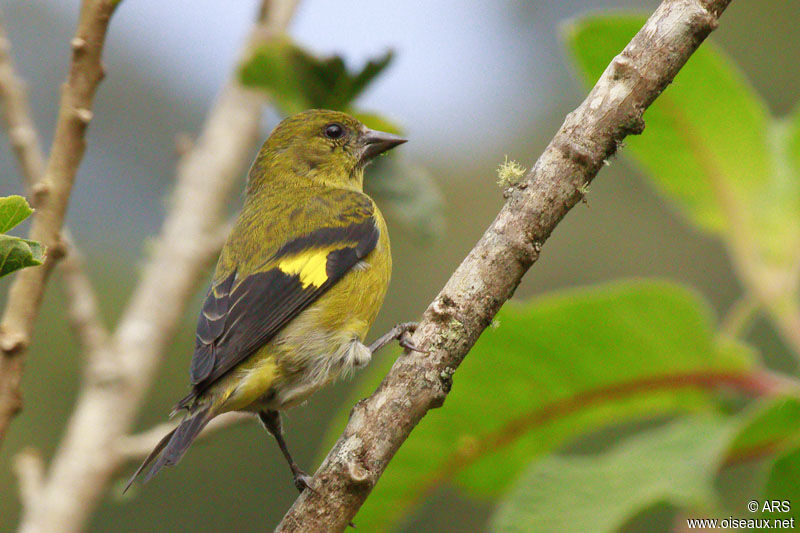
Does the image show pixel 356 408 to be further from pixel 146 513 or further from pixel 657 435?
pixel 146 513

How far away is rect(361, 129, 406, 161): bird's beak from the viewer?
3336 millimetres

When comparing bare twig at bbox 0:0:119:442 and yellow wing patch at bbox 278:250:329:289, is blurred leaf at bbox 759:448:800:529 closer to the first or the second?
yellow wing patch at bbox 278:250:329:289

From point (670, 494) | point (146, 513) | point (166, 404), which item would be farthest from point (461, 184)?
point (670, 494)

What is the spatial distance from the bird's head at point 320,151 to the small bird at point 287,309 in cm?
17

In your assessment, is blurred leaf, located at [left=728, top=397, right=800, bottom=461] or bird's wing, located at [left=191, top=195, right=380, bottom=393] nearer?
blurred leaf, located at [left=728, top=397, right=800, bottom=461]

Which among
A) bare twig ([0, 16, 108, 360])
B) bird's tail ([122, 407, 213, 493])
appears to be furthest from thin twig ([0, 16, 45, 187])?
bird's tail ([122, 407, 213, 493])

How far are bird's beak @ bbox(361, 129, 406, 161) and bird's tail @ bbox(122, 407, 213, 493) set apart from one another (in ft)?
4.54

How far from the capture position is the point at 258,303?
267cm

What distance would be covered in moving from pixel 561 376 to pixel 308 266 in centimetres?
87

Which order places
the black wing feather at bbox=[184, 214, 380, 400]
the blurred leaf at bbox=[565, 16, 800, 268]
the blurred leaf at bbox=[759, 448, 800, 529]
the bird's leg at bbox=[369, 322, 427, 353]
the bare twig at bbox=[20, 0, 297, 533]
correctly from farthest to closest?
the blurred leaf at bbox=[565, 16, 800, 268], the black wing feather at bbox=[184, 214, 380, 400], the bare twig at bbox=[20, 0, 297, 533], the blurred leaf at bbox=[759, 448, 800, 529], the bird's leg at bbox=[369, 322, 427, 353]

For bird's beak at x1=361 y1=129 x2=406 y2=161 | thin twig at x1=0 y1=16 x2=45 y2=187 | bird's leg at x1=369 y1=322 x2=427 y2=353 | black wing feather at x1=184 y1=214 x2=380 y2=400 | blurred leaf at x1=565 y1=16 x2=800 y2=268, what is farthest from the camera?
bird's beak at x1=361 y1=129 x2=406 y2=161

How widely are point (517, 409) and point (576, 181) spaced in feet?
3.24

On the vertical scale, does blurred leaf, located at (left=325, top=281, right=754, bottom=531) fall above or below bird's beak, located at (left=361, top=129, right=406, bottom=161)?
below

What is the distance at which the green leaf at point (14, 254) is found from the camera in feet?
4.06
